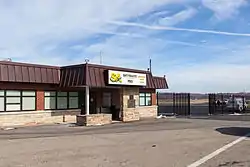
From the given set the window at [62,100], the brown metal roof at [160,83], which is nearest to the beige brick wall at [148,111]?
the brown metal roof at [160,83]

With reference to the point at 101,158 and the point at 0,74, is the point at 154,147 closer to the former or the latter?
the point at 101,158

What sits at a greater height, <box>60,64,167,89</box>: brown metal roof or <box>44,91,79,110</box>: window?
<box>60,64,167,89</box>: brown metal roof

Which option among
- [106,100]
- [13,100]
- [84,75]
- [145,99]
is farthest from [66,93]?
[145,99]

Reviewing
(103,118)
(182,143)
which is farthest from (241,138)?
(103,118)

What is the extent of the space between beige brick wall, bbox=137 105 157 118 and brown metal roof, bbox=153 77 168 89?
6.69 ft

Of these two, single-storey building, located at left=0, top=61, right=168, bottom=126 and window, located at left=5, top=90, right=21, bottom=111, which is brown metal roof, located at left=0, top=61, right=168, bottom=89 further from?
window, located at left=5, top=90, right=21, bottom=111

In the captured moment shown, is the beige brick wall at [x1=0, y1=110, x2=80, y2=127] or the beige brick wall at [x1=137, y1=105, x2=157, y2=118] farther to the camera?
the beige brick wall at [x1=137, y1=105, x2=157, y2=118]

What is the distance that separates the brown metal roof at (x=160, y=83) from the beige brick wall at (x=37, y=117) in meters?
9.75

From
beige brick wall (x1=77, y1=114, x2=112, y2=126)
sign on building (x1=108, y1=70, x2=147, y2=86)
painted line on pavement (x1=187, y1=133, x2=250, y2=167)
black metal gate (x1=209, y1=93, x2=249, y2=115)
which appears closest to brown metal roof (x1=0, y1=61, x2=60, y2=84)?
beige brick wall (x1=77, y1=114, x2=112, y2=126)

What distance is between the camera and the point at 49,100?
27.5 meters

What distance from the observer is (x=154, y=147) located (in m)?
14.5

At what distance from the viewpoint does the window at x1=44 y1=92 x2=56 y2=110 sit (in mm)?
27219

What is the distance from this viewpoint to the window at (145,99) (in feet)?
117

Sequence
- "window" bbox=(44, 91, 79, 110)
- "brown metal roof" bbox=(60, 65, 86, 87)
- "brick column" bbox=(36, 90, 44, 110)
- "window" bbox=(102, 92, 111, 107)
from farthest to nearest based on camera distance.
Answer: "window" bbox=(102, 92, 111, 107)
"window" bbox=(44, 91, 79, 110)
"brick column" bbox=(36, 90, 44, 110)
"brown metal roof" bbox=(60, 65, 86, 87)
